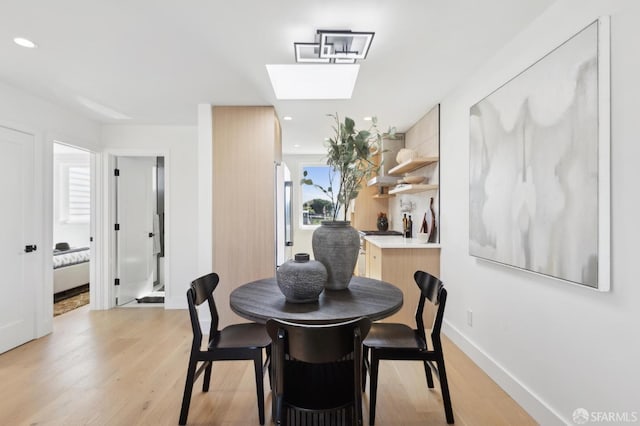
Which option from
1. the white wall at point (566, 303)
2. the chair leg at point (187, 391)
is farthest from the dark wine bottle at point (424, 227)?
the chair leg at point (187, 391)

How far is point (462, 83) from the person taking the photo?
277 centimetres

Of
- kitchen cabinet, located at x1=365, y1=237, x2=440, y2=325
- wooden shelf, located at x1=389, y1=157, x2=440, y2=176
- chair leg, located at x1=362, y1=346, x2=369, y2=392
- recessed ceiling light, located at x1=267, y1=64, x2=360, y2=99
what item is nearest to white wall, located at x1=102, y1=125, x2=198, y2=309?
recessed ceiling light, located at x1=267, y1=64, x2=360, y2=99

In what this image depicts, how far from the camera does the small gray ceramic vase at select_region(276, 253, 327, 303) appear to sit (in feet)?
5.12

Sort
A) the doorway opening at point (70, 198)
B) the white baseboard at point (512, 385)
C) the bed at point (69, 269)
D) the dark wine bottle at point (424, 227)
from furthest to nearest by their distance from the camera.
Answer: the doorway opening at point (70, 198)
the bed at point (69, 269)
the dark wine bottle at point (424, 227)
the white baseboard at point (512, 385)

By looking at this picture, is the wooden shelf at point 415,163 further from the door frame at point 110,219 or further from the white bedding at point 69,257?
the white bedding at point 69,257

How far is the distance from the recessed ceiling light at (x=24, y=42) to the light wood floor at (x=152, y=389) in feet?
7.92

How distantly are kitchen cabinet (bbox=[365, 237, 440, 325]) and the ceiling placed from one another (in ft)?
5.16

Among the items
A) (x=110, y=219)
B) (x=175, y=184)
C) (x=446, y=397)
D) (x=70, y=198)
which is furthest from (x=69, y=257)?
(x=446, y=397)

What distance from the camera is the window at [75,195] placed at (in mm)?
6035

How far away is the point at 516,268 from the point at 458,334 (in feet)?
3.78

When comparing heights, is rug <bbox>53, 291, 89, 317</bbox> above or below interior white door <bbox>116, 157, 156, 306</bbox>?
below

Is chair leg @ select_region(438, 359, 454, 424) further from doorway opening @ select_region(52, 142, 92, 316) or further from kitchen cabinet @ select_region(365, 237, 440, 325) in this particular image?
doorway opening @ select_region(52, 142, 92, 316)

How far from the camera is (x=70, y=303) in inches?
171

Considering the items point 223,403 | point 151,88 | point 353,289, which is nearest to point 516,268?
point 353,289
